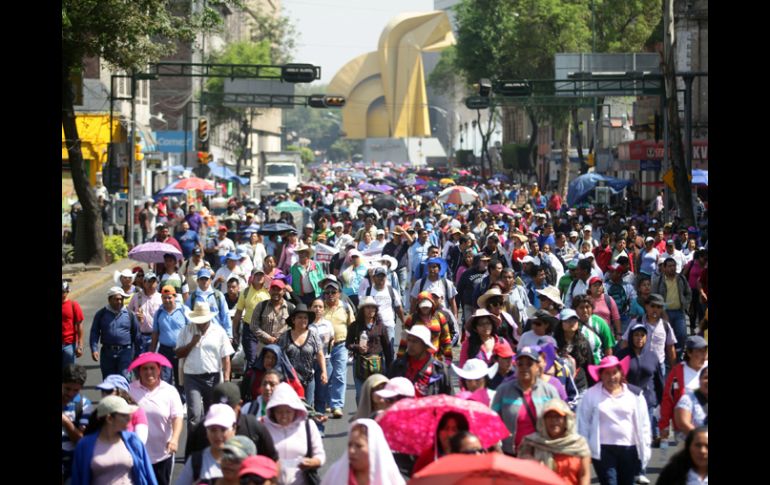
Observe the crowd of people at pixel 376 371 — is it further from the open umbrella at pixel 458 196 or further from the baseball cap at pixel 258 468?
the open umbrella at pixel 458 196

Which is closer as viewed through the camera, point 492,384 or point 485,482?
point 485,482

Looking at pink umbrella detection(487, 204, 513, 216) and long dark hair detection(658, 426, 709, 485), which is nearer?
long dark hair detection(658, 426, 709, 485)

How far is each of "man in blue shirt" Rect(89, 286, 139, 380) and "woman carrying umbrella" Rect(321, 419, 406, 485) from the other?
23.0 ft

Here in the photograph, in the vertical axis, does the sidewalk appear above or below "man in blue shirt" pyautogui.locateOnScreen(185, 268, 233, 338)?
below

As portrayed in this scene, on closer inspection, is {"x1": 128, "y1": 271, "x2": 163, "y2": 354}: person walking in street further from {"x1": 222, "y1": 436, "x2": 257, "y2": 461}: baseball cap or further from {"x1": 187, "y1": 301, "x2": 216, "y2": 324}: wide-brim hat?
{"x1": 222, "y1": 436, "x2": 257, "y2": 461}: baseball cap

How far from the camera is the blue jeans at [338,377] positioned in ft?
46.6

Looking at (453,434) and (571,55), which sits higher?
(571,55)

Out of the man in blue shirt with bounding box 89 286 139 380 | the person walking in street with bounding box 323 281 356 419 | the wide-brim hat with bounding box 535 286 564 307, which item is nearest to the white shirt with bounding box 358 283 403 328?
the person walking in street with bounding box 323 281 356 419

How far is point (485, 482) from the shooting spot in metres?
6.34

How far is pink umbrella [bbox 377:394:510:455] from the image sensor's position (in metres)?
8.38

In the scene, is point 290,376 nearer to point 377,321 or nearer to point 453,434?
point 377,321

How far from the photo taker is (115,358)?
14.6 m
